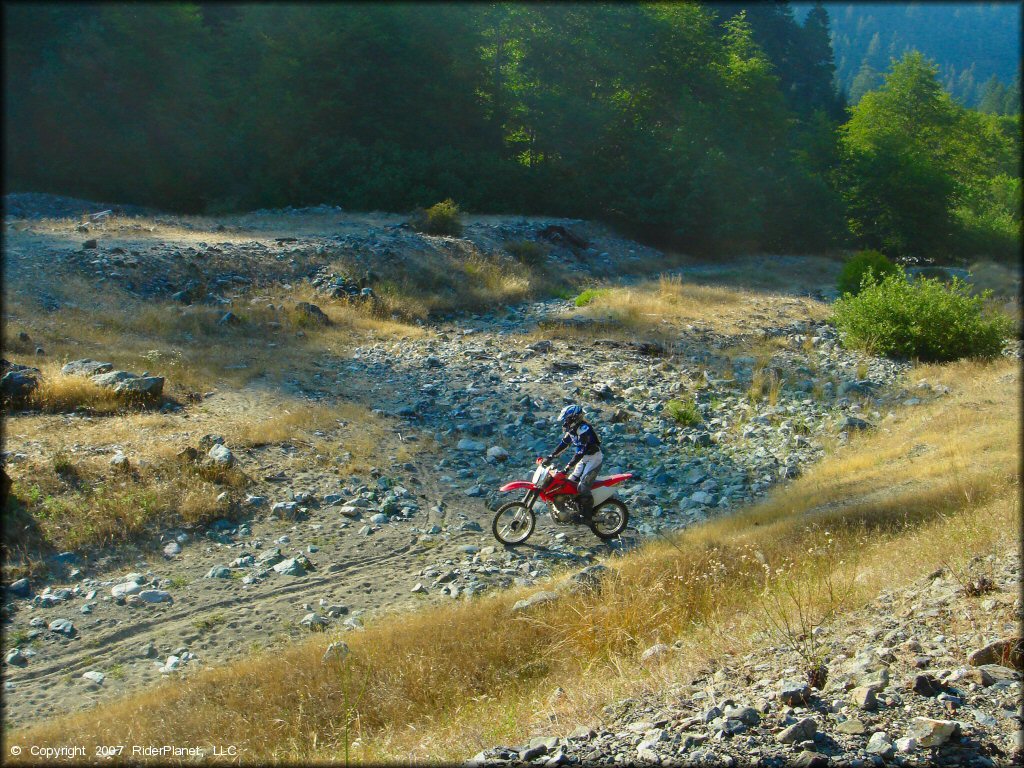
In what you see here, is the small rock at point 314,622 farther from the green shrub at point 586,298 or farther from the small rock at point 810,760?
the green shrub at point 586,298

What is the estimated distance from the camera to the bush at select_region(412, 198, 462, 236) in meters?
28.3

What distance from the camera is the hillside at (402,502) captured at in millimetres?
6148

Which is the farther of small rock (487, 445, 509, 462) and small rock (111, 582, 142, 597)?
small rock (487, 445, 509, 462)

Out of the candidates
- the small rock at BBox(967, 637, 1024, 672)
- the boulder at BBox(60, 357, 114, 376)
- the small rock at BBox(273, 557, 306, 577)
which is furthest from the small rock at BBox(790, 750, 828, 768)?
the boulder at BBox(60, 357, 114, 376)

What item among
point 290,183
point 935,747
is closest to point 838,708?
point 935,747

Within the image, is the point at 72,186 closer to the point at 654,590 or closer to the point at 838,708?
the point at 654,590

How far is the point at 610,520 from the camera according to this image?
9625mm

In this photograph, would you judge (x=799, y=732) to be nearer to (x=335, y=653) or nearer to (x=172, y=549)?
(x=335, y=653)

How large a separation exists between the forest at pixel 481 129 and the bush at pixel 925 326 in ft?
57.0

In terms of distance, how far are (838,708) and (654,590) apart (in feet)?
9.97

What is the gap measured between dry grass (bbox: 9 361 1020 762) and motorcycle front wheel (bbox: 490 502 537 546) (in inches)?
54.5

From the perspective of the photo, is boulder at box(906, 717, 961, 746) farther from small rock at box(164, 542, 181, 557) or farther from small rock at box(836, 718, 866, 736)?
small rock at box(164, 542, 181, 557)


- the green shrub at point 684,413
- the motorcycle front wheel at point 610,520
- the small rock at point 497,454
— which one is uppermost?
the green shrub at point 684,413

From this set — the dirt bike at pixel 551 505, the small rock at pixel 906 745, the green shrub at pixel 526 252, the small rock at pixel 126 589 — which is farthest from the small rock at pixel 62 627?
the green shrub at pixel 526 252
